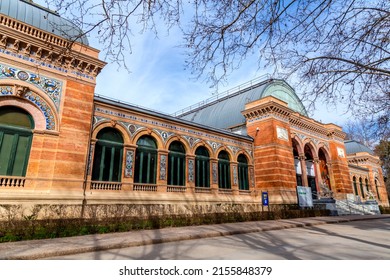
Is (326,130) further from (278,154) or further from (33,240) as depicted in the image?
(33,240)

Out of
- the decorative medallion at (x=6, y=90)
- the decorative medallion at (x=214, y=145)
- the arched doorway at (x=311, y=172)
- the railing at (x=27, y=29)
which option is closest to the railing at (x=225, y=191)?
the decorative medallion at (x=214, y=145)

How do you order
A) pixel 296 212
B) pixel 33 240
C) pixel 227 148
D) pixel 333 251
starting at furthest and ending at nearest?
pixel 227 148, pixel 296 212, pixel 33 240, pixel 333 251

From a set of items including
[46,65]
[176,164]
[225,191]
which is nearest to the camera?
[46,65]

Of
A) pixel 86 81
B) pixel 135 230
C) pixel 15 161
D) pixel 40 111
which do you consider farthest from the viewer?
pixel 86 81

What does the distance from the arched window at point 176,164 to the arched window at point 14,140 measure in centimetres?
846

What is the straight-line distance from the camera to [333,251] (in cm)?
614

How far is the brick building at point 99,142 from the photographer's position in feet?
37.3

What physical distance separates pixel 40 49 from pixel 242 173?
17072 millimetres

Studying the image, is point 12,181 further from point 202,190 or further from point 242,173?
point 242,173

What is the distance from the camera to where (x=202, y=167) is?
62.5 ft

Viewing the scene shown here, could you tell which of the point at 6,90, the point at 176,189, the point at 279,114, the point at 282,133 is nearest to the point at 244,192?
the point at 282,133

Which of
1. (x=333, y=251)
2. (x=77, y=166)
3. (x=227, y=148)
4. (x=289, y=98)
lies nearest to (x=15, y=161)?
(x=77, y=166)

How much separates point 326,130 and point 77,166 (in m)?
27.1

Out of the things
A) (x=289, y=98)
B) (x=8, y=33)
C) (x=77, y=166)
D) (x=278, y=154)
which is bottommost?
(x=77, y=166)
